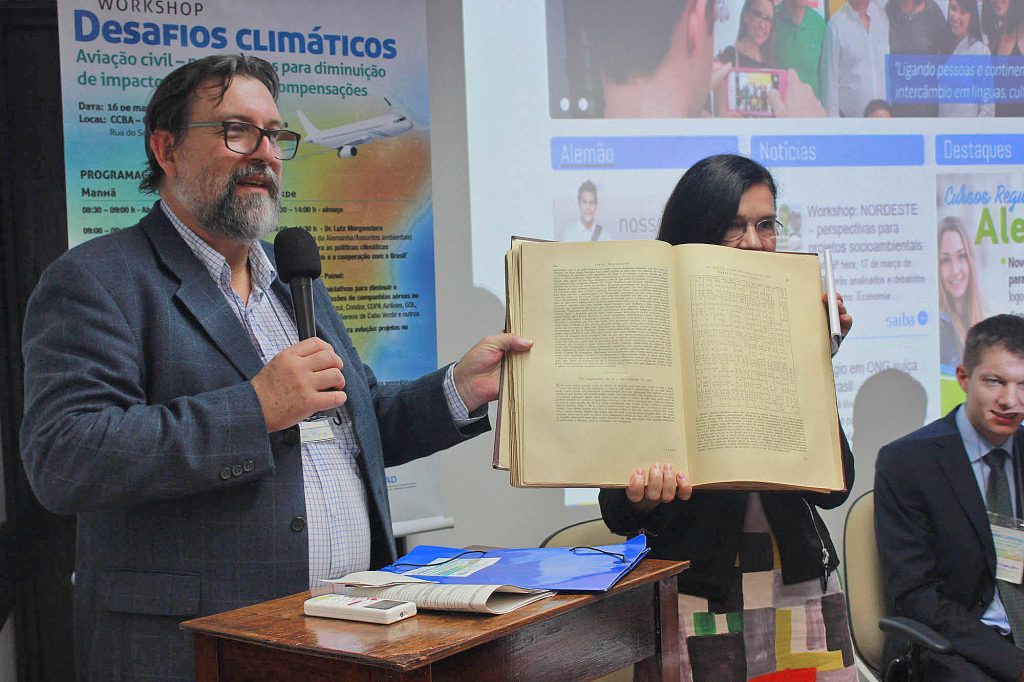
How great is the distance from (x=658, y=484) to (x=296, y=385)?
0.63 meters

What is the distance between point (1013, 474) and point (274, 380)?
8.52ft

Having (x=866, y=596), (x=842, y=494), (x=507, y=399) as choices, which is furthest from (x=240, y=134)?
(x=866, y=596)

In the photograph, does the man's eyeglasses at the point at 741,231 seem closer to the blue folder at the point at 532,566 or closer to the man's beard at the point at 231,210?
the blue folder at the point at 532,566

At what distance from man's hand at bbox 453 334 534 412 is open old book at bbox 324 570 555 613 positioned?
0.54 metres

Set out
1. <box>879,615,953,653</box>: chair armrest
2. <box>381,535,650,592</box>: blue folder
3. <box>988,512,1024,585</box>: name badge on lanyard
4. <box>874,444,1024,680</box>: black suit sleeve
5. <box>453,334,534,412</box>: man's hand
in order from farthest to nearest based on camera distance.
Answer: <box>988,512,1024,585</box>: name badge on lanyard → <box>874,444,1024,680</box>: black suit sleeve → <box>879,615,953,653</box>: chair armrest → <box>453,334,534,412</box>: man's hand → <box>381,535,650,592</box>: blue folder

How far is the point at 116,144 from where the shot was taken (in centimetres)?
284

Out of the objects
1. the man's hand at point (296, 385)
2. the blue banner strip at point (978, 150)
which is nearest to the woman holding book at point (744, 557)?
the man's hand at point (296, 385)

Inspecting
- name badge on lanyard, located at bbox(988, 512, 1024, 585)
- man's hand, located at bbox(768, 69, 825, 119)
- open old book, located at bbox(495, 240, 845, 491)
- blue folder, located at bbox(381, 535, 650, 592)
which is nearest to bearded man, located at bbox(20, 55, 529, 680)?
open old book, located at bbox(495, 240, 845, 491)

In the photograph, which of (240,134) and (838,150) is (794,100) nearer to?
(838,150)

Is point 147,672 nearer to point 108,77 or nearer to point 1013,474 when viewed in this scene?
point 108,77

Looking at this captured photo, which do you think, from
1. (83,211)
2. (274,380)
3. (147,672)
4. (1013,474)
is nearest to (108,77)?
(83,211)

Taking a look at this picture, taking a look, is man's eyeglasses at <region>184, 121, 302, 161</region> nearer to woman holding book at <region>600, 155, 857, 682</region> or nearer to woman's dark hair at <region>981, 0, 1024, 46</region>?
woman holding book at <region>600, 155, 857, 682</region>

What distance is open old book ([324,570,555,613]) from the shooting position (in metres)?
1.19

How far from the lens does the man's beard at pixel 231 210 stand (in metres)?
1.79
